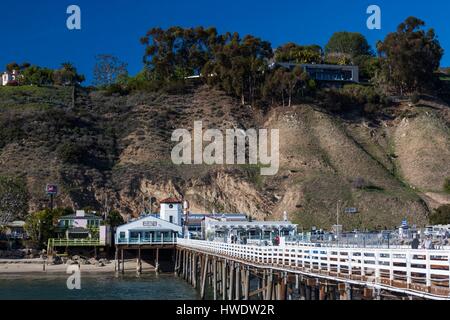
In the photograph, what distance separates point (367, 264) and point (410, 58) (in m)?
100

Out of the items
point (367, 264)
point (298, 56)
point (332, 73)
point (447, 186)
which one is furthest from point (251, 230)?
point (298, 56)

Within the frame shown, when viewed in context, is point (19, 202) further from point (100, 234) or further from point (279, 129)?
point (279, 129)

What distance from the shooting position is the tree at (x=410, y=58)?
114 m

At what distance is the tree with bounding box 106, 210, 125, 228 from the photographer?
259 feet

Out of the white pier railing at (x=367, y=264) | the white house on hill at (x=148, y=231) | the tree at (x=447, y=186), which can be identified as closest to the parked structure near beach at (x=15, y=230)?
the white house on hill at (x=148, y=231)

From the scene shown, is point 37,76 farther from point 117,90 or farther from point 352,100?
point 352,100

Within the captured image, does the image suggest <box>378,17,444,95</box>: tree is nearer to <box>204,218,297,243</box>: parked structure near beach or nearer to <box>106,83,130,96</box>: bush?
<box>106,83,130,96</box>: bush

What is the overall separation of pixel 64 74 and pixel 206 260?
315 feet

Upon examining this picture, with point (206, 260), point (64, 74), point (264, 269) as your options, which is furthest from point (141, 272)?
point (64, 74)

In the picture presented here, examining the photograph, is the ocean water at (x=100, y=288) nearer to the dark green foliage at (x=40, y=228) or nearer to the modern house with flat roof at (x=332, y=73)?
the dark green foliage at (x=40, y=228)

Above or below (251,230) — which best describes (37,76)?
above

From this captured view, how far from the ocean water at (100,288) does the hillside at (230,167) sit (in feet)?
91.9

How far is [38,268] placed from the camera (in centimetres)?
6331

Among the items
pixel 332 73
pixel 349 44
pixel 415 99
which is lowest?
pixel 415 99
